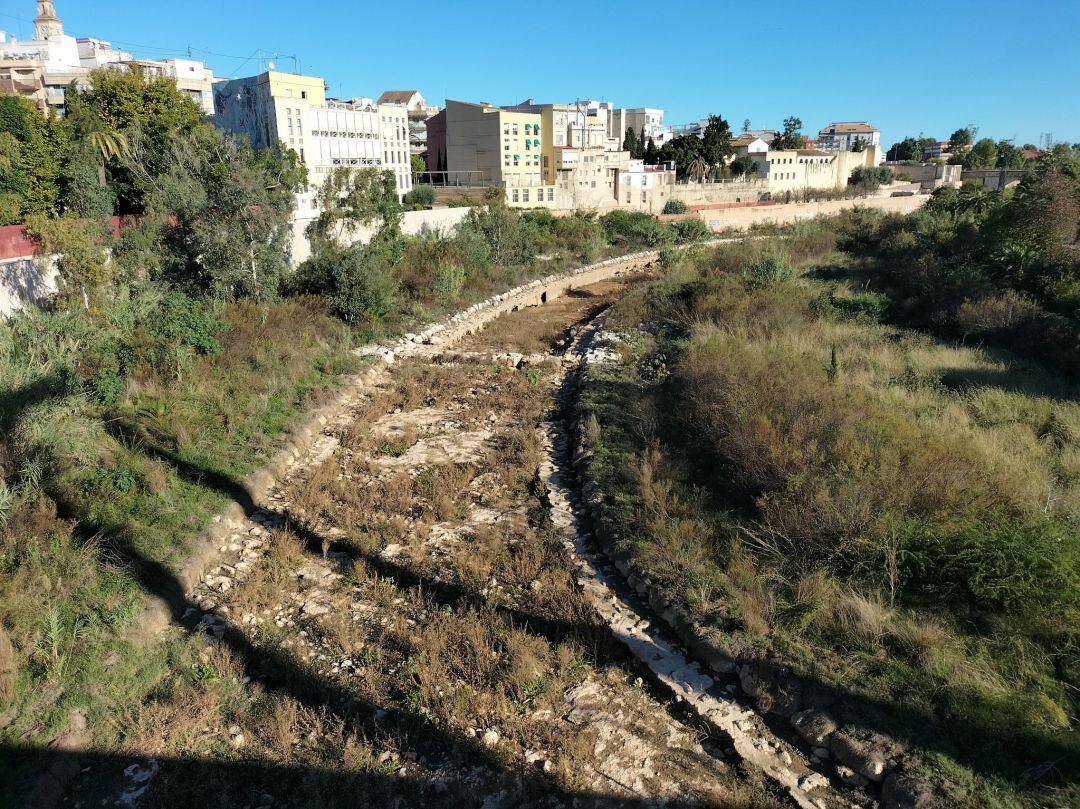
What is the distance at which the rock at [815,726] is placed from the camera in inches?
188

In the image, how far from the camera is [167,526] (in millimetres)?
7234

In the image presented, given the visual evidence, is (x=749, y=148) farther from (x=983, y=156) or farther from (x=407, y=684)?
(x=407, y=684)

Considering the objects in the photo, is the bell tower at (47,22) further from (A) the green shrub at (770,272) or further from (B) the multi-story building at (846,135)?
(B) the multi-story building at (846,135)

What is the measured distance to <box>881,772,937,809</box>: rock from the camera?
4.13 m

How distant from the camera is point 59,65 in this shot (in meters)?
58.8

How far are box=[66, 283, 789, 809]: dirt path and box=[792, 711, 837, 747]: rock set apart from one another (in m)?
0.49

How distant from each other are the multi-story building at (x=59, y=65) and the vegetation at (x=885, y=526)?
50484mm

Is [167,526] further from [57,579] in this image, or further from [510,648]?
[510,648]

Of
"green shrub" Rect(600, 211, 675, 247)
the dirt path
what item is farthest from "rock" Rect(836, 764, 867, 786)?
"green shrub" Rect(600, 211, 675, 247)

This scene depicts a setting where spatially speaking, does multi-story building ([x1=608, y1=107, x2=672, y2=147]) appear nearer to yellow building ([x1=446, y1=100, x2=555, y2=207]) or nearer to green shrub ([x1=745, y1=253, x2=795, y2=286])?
yellow building ([x1=446, y1=100, x2=555, y2=207])

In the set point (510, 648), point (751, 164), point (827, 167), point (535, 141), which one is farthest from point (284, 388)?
point (827, 167)

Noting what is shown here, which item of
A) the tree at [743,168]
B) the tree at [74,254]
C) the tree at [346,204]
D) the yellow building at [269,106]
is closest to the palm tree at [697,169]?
the tree at [743,168]

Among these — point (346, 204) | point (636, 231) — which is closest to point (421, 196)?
point (636, 231)

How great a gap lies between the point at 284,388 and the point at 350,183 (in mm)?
9208
